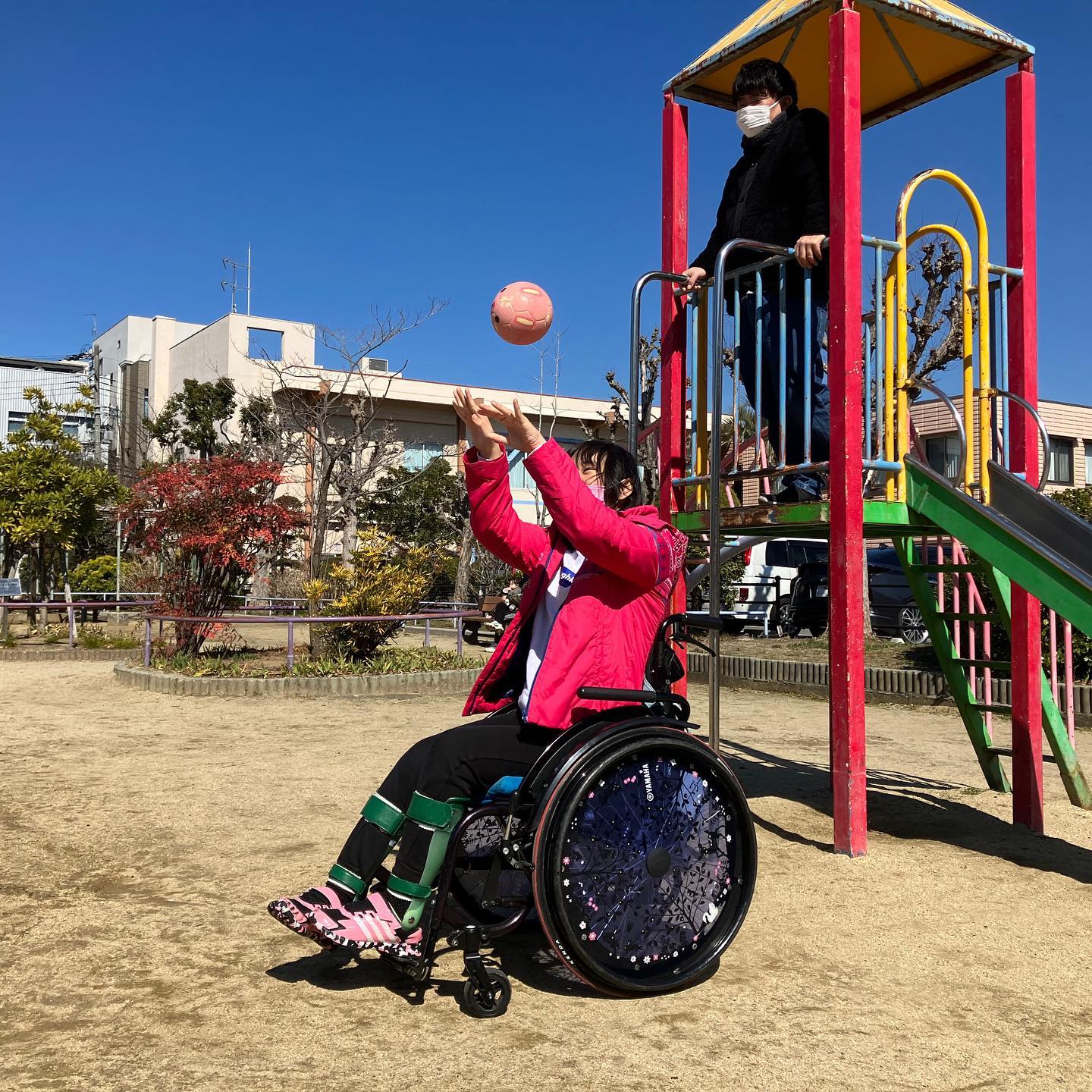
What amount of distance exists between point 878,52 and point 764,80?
1096 mm

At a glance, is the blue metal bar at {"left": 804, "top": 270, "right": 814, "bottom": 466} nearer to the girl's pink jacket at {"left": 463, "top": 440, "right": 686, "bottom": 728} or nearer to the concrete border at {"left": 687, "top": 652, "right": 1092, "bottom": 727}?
the girl's pink jacket at {"left": 463, "top": 440, "right": 686, "bottom": 728}

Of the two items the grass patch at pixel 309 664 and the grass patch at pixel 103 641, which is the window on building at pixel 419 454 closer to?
the grass patch at pixel 103 641

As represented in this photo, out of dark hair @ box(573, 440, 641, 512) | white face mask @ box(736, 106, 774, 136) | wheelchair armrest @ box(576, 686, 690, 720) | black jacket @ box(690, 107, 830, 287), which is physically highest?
white face mask @ box(736, 106, 774, 136)

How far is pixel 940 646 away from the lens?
19.4 feet

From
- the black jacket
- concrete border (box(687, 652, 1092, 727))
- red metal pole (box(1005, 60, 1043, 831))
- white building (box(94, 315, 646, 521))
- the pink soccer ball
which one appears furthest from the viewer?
white building (box(94, 315, 646, 521))

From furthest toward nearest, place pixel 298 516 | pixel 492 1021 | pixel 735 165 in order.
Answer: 1. pixel 298 516
2. pixel 735 165
3. pixel 492 1021

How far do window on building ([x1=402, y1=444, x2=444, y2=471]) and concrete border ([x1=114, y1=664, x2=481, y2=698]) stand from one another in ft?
85.2

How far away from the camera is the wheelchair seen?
9.42 ft

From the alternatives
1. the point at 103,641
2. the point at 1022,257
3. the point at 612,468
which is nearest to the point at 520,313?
the point at 612,468

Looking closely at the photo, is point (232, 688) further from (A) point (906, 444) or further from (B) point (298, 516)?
(A) point (906, 444)

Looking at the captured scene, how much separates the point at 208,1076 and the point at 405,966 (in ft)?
1.88

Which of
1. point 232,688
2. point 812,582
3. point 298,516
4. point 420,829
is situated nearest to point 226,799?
point 420,829

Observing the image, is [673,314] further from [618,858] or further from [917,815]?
[618,858]

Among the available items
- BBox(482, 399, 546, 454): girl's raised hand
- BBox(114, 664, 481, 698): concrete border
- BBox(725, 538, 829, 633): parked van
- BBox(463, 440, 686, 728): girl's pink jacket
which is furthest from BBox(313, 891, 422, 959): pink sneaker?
BBox(725, 538, 829, 633): parked van
